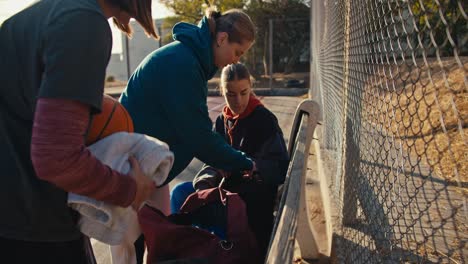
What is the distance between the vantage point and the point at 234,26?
250 centimetres

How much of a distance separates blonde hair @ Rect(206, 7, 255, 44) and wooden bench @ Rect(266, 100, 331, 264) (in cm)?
63

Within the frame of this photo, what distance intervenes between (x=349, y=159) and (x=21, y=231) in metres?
2.12

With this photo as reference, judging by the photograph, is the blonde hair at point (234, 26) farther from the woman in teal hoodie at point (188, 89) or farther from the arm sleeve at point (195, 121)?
the arm sleeve at point (195, 121)

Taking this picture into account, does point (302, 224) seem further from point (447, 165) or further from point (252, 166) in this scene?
point (447, 165)

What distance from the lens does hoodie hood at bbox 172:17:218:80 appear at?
2.43 metres

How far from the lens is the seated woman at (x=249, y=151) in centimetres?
271

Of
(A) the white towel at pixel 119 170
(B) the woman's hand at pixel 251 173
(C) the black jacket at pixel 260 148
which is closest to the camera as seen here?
(A) the white towel at pixel 119 170

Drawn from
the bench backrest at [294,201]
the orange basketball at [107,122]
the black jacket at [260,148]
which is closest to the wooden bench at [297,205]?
the bench backrest at [294,201]

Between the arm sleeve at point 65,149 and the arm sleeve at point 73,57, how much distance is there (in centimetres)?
3

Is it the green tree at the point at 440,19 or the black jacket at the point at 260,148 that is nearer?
the green tree at the point at 440,19

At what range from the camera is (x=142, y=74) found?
7.88ft

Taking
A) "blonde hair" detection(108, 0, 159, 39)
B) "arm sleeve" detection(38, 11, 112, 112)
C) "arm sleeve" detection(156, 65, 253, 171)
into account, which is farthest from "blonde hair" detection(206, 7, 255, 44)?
"arm sleeve" detection(38, 11, 112, 112)

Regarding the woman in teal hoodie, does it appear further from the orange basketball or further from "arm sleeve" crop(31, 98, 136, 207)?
Answer: "arm sleeve" crop(31, 98, 136, 207)

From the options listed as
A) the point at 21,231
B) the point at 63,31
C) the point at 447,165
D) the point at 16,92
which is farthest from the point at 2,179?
the point at 447,165
